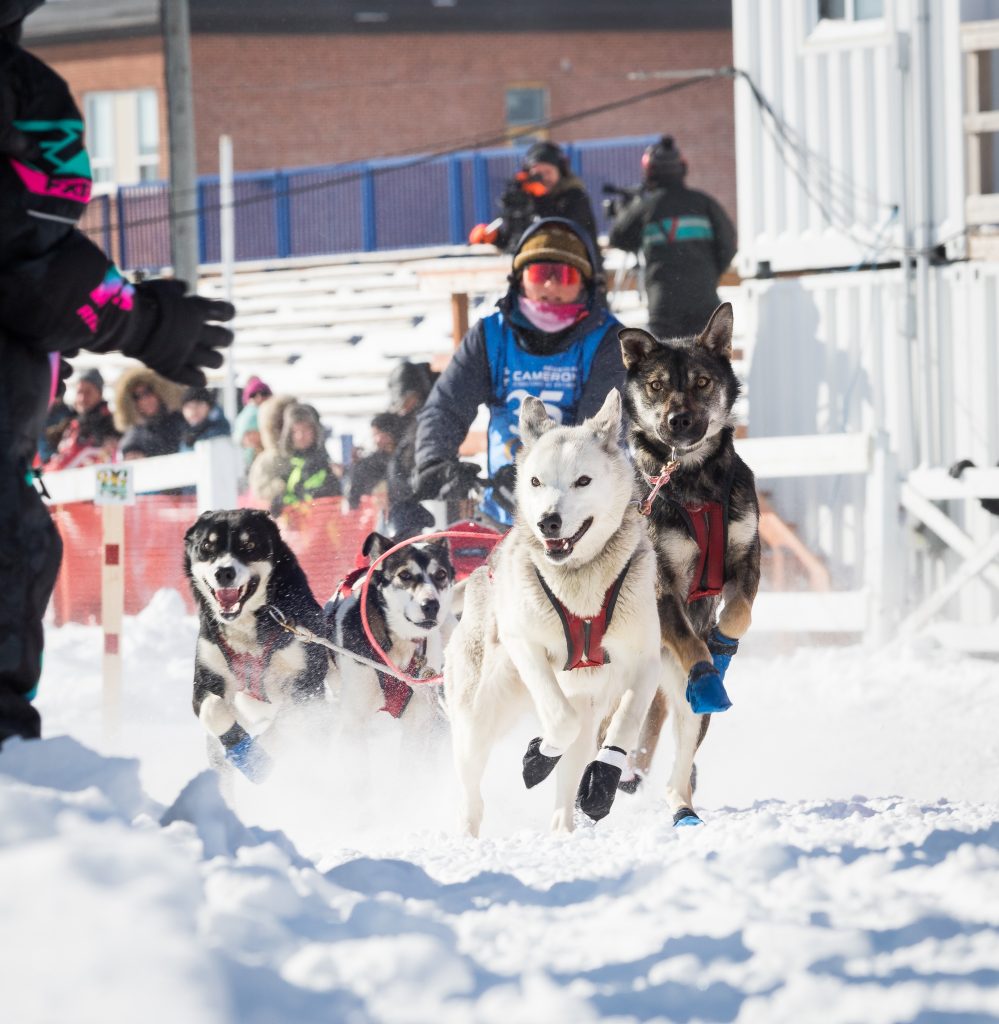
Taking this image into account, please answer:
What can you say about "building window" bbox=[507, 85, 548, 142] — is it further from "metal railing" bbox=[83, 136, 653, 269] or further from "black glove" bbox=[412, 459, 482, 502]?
"black glove" bbox=[412, 459, 482, 502]

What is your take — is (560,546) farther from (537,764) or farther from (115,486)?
(115,486)

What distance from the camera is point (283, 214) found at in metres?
20.0

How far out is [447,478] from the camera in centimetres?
517

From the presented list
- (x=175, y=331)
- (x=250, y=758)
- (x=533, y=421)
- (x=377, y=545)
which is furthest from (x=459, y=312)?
(x=175, y=331)

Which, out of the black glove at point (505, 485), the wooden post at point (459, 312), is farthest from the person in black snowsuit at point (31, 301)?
the wooden post at point (459, 312)

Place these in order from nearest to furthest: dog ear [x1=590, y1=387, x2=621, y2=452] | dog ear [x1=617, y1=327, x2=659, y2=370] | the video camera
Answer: dog ear [x1=590, y1=387, x2=621, y2=452], dog ear [x1=617, y1=327, x2=659, y2=370], the video camera

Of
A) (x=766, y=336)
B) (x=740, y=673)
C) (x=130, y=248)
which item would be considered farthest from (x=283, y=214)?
(x=740, y=673)

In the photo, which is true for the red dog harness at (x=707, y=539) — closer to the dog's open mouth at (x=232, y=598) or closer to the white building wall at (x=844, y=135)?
the dog's open mouth at (x=232, y=598)

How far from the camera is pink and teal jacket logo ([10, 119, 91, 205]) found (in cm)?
296

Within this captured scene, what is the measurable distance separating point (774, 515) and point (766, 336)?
1.37 m

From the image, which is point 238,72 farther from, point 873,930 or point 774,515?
point 873,930

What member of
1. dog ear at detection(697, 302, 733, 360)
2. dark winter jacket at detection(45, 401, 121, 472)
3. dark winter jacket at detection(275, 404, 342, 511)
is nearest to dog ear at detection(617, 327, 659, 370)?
dog ear at detection(697, 302, 733, 360)

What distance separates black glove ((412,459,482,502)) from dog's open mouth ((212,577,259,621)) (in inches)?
26.9

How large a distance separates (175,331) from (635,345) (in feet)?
5.54
